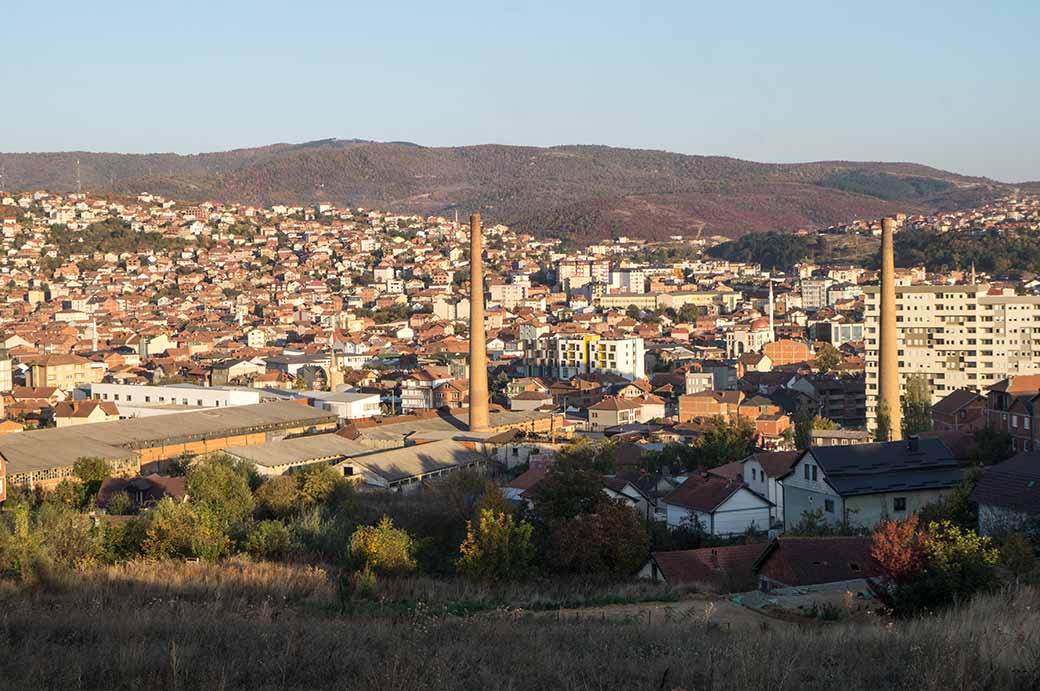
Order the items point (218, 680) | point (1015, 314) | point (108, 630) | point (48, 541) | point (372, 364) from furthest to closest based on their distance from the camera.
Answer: point (372, 364)
point (1015, 314)
point (48, 541)
point (108, 630)
point (218, 680)

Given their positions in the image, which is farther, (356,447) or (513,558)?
(356,447)

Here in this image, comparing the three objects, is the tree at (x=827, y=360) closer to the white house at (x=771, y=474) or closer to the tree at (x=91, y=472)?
the white house at (x=771, y=474)

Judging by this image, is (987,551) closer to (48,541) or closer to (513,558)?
(513,558)

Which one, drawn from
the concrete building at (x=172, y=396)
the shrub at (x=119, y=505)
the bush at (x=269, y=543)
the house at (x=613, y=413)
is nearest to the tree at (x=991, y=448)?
the bush at (x=269, y=543)

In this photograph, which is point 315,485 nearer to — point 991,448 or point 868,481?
point 868,481

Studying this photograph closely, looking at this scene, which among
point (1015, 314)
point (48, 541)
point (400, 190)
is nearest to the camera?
point (48, 541)

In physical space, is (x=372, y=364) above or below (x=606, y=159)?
below

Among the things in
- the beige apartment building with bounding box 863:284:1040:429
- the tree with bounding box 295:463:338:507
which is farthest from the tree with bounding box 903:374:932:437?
the tree with bounding box 295:463:338:507

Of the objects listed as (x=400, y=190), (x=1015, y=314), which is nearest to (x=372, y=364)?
(x=1015, y=314)
